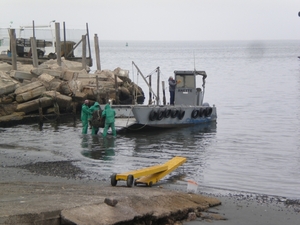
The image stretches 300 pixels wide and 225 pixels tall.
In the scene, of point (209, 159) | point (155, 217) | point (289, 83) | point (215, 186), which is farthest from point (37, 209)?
point (289, 83)

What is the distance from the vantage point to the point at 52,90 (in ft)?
100

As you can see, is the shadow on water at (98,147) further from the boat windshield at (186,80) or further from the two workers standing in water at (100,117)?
the boat windshield at (186,80)

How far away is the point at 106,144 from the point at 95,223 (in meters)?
14.1

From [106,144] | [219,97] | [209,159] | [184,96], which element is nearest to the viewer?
[209,159]

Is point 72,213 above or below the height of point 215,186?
above

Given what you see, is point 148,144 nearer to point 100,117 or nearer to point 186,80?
point 100,117

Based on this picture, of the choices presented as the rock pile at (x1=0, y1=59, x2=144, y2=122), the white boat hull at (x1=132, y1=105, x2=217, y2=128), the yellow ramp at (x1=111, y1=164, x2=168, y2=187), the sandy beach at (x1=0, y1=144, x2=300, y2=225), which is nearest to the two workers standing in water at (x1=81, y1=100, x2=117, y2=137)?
the white boat hull at (x1=132, y1=105, x2=217, y2=128)

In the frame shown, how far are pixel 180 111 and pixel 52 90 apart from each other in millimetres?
7169

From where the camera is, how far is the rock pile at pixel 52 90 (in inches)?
1142

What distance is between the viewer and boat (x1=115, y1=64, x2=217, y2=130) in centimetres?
2612

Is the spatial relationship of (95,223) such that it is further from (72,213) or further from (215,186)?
(215,186)

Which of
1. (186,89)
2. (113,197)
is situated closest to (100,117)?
(186,89)

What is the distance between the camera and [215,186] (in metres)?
15.3

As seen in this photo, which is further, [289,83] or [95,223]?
[289,83]
